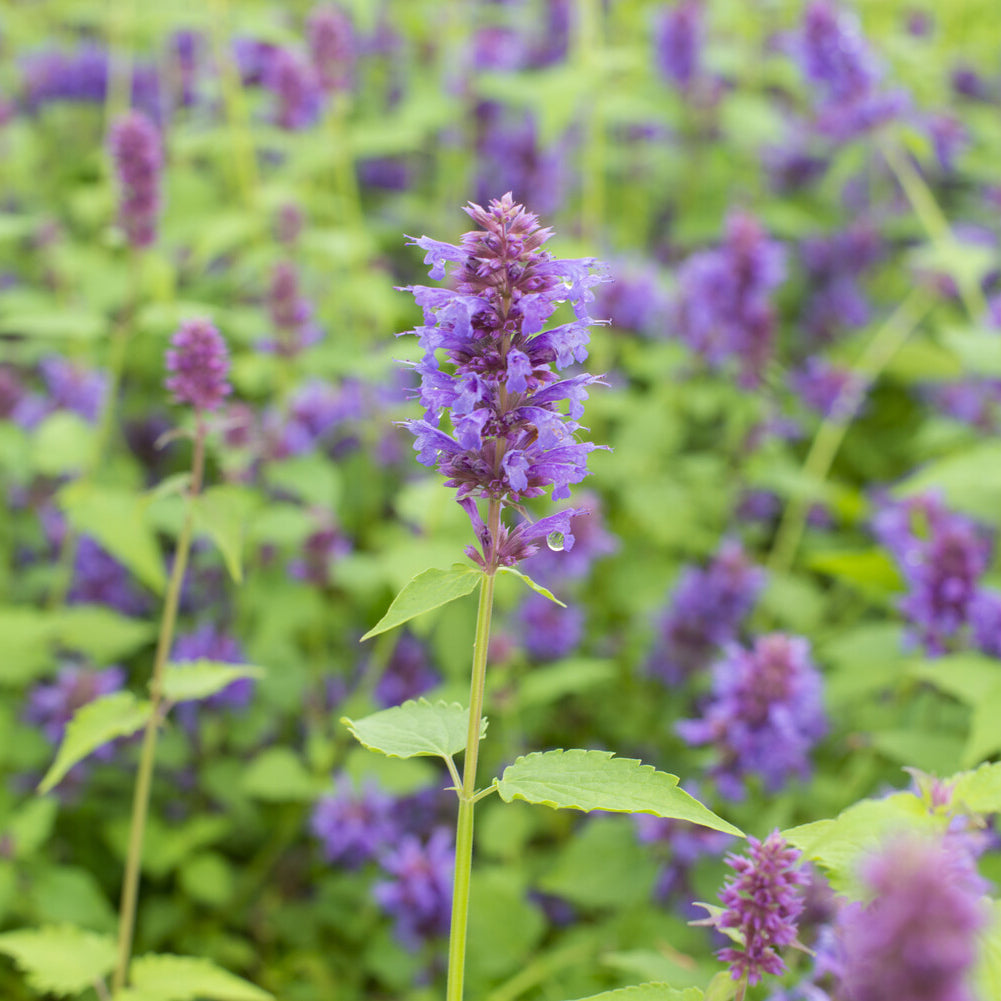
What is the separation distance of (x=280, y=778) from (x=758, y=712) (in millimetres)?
1643

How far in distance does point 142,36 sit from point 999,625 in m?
7.88

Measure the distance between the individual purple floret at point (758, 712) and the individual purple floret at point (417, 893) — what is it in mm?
990

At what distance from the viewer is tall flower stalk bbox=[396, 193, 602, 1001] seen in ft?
5.09

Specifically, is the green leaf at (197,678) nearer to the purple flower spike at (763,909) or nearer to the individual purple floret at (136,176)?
the purple flower spike at (763,909)

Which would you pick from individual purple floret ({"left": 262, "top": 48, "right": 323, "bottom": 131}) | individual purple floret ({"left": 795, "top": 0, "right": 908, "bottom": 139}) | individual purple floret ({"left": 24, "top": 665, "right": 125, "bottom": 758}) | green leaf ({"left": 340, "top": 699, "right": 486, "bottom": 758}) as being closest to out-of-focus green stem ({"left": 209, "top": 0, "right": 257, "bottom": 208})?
individual purple floret ({"left": 262, "top": 48, "right": 323, "bottom": 131})

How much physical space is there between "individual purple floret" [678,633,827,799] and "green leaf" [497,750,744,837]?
1.55 metres

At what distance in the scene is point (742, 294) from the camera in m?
4.66

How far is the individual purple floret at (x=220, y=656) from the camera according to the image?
3.93 metres

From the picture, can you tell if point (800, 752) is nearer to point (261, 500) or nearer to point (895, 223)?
point (261, 500)

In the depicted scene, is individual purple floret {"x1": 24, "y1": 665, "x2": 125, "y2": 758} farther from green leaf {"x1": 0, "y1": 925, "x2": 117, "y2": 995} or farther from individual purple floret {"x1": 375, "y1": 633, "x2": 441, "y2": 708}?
green leaf {"x1": 0, "y1": 925, "x2": 117, "y2": 995}

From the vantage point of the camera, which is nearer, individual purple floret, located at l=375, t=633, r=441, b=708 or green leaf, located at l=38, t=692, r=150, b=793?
green leaf, located at l=38, t=692, r=150, b=793

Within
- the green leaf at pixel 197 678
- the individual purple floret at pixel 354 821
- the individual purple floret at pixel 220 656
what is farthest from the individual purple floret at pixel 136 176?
the individual purple floret at pixel 354 821

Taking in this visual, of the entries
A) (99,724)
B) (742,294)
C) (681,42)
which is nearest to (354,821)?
(99,724)

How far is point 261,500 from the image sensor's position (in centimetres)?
422
